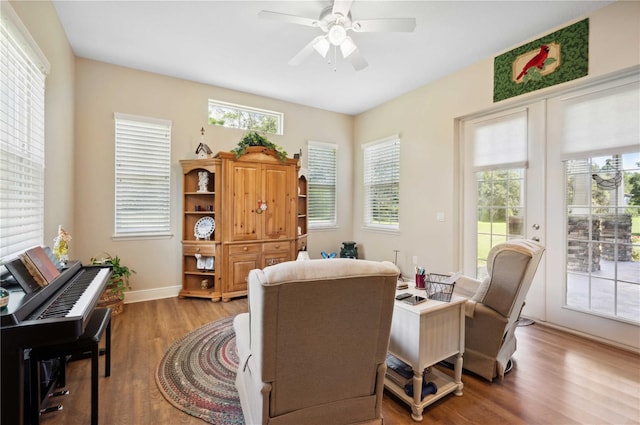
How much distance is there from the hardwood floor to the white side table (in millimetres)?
81

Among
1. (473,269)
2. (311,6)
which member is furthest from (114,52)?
(473,269)

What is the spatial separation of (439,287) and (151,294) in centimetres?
371

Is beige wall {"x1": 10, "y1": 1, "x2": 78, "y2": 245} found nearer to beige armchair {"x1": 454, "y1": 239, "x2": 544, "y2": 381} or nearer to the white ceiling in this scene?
the white ceiling

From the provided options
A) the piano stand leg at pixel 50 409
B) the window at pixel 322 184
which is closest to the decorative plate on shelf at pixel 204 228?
the window at pixel 322 184

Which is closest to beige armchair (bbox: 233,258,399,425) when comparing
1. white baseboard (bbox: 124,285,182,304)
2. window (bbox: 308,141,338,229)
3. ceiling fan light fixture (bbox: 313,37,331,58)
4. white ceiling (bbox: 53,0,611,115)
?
ceiling fan light fixture (bbox: 313,37,331,58)

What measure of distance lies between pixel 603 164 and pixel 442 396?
2679 mm

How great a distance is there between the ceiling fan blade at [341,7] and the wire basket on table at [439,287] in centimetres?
211

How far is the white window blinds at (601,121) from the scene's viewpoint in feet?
8.29

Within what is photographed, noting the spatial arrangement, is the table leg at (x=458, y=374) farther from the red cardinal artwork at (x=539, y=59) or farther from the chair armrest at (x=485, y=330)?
the red cardinal artwork at (x=539, y=59)

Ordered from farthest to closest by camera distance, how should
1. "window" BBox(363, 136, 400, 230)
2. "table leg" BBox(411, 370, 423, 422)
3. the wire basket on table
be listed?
"window" BBox(363, 136, 400, 230), the wire basket on table, "table leg" BBox(411, 370, 423, 422)

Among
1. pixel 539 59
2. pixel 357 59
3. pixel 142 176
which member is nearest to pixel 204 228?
pixel 142 176

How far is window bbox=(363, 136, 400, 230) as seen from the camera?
189 inches

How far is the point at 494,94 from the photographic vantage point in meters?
3.40

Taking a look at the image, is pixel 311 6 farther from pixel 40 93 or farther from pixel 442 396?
pixel 442 396
